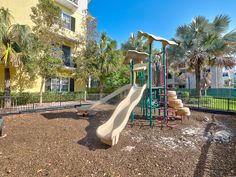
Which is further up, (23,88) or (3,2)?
(3,2)

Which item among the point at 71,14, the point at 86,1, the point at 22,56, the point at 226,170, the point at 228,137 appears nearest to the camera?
the point at 226,170

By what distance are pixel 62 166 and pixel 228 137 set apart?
4945 millimetres

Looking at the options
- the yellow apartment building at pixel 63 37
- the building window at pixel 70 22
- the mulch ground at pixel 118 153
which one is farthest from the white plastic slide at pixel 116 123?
the building window at pixel 70 22

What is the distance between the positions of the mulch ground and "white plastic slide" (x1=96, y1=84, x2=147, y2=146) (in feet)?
0.83

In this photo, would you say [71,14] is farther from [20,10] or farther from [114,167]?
[114,167]

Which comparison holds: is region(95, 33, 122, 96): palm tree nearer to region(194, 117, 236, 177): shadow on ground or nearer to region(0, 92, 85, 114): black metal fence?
region(0, 92, 85, 114): black metal fence

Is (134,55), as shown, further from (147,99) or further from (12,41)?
(12,41)

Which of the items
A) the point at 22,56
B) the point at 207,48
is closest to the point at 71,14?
the point at 22,56

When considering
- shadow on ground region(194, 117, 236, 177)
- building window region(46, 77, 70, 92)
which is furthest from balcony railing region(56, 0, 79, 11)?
shadow on ground region(194, 117, 236, 177)

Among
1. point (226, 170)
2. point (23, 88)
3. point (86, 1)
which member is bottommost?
point (226, 170)

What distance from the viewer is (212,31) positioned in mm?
13875

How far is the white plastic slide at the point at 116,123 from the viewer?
14.2ft

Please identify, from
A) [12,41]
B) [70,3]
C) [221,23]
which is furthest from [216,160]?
[70,3]

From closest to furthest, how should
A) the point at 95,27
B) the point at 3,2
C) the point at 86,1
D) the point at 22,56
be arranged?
the point at 22,56
the point at 3,2
the point at 95,27
the point at 86,1
